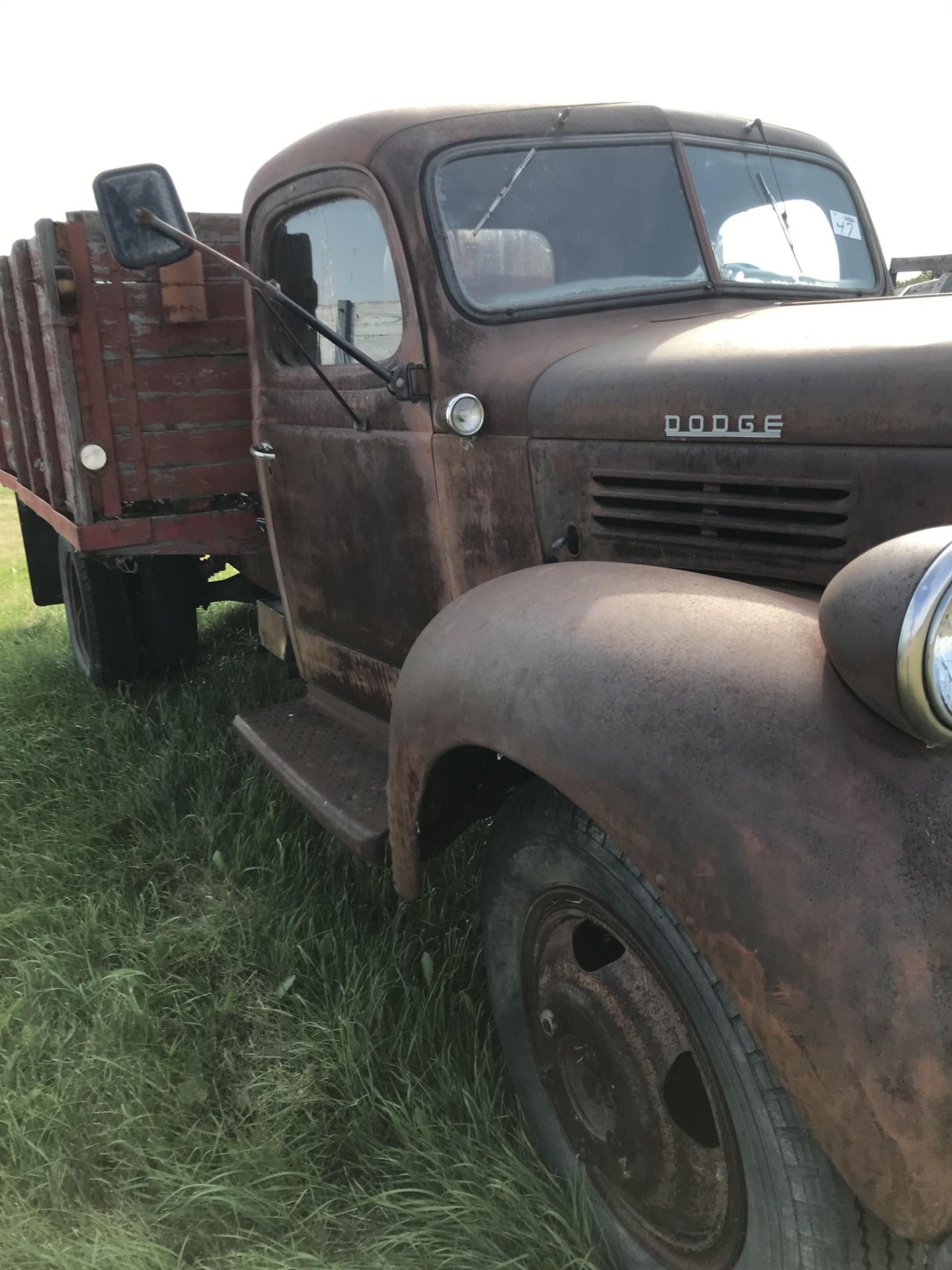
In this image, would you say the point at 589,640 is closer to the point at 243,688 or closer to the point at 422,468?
the point at 422,468

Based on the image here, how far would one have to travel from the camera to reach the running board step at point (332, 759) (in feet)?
7.84

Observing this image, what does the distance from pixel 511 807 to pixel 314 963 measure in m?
0.91

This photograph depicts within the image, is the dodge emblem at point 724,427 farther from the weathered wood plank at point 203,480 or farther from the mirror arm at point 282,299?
the weathered wood plank at point 203,480

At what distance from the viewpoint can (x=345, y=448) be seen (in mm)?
2756

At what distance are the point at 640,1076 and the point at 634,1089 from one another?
3 cm

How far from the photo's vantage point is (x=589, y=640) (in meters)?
1.59

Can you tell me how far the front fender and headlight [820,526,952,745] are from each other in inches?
2.2

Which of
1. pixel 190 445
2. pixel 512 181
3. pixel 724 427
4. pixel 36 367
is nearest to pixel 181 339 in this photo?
pixel 190 445

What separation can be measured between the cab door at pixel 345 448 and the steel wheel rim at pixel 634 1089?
996mm

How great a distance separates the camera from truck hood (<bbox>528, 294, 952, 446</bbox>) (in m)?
1.60

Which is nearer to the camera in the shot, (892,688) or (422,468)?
(892,688)

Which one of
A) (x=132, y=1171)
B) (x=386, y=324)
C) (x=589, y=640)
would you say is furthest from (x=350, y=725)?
(x=589, y=640)

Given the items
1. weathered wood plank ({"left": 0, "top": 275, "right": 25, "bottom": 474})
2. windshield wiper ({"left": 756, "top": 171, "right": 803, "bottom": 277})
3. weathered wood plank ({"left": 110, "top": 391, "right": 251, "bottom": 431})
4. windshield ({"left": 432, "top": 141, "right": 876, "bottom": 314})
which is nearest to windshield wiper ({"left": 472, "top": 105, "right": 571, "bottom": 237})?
windshield ({"left": 432, "top": 141, "right": 876, "bottom": 314})

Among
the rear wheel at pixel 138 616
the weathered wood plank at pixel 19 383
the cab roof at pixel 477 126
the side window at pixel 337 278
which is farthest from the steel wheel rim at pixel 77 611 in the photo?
the cab roof at pixel 477 126
